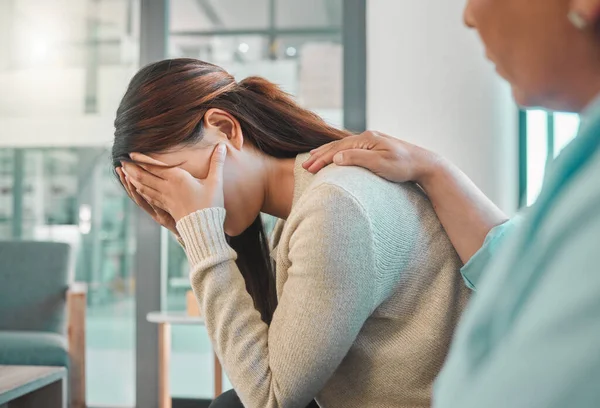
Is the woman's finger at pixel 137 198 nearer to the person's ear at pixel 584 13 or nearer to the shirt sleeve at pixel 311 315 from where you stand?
the shirt sleeve at pixel 311 315

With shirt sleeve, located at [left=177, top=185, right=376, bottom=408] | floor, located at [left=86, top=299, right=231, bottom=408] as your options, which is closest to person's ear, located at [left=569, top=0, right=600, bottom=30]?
shirt sleeve, located at [left=177, top=185, right=376, bottom=408]

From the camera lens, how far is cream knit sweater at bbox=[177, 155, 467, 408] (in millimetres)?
800

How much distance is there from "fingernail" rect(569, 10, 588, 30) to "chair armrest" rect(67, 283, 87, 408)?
2.49m

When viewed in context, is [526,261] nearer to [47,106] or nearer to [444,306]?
[444,306]

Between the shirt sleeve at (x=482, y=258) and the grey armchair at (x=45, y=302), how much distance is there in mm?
1935

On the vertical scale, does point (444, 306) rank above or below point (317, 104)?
below

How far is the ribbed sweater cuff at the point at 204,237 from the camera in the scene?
94 cm

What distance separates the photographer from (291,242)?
86 cm

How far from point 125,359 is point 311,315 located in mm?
2398

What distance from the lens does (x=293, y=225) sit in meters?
0.86

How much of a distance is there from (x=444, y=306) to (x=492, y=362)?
0.64 meters

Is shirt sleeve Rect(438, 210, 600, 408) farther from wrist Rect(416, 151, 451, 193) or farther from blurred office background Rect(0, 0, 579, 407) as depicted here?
blurred office background Rect(0, 0, 579, 407)

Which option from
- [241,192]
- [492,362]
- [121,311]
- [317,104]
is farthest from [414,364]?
[121,311]

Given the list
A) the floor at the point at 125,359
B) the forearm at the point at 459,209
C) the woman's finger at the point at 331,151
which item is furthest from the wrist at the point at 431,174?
the floor at the point at 125,359
